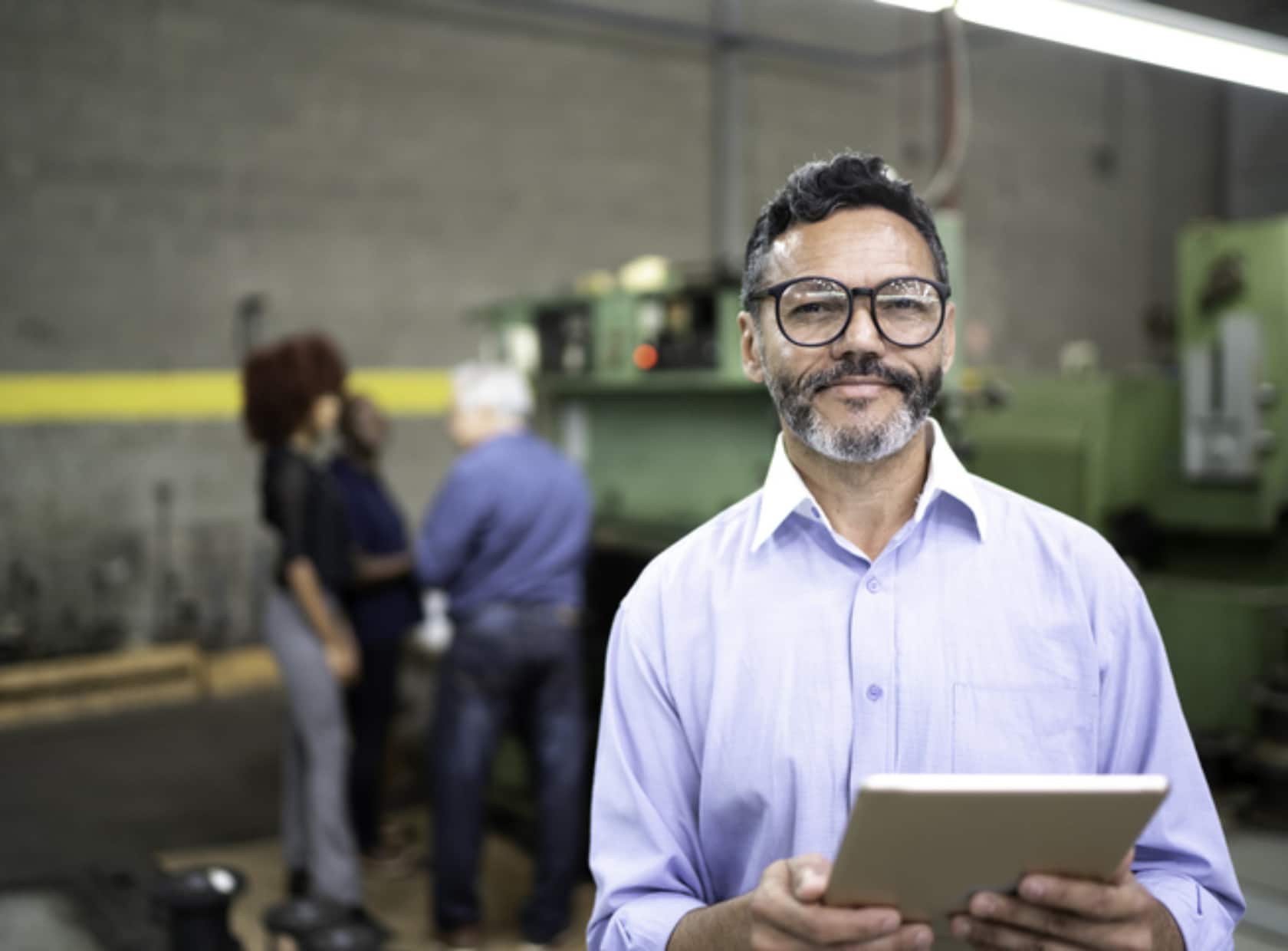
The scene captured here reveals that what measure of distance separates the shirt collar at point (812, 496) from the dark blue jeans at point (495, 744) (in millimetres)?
1943

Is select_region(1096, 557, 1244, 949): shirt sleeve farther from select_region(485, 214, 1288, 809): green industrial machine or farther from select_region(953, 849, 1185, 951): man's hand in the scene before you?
select_region(485, 214, 1288, 809): green industrial machine

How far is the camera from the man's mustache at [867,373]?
1.11m

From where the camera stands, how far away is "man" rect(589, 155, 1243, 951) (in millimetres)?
1098

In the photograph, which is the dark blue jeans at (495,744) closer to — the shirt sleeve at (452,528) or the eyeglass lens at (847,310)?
the shirt sleeve at (452,528)

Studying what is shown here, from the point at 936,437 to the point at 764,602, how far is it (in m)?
0.26

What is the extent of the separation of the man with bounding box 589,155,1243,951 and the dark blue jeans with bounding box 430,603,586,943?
190 cm

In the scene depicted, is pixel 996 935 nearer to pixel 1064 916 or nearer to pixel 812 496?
pixel 1064 916

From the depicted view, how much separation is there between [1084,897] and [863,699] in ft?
0.85

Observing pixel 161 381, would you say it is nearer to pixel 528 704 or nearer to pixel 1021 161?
pixel 528 704

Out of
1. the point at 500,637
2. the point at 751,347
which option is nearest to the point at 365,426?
the point at 500,637

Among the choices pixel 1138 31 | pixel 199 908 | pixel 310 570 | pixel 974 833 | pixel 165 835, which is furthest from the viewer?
pixel 165 835

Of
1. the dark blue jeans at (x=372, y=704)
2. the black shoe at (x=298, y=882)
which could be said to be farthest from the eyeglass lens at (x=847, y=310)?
the black shoe at (x=298, y=882)

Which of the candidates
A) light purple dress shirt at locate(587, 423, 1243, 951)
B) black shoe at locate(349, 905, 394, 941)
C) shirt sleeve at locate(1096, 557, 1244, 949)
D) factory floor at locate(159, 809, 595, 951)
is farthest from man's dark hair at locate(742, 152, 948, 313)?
factory floor at locate(159, 809, 595, 951)

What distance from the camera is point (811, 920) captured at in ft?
3.05
